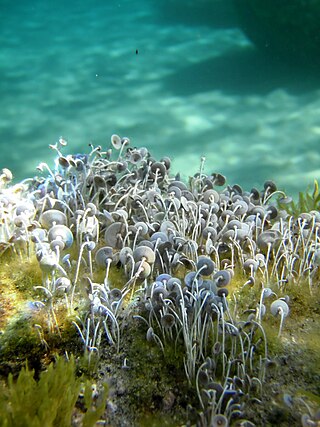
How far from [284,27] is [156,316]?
9.64 metres

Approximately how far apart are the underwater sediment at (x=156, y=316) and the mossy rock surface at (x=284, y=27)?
7894mm

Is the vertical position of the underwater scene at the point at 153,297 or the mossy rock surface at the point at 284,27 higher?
the mossy rock surface at the point at 284,27

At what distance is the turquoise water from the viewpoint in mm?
7230

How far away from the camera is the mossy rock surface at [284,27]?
920 centimetres

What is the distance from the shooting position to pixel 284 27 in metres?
9.75

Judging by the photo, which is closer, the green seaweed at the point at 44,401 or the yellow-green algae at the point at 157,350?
the green seaweed at the point at 44,401

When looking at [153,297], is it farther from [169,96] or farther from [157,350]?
[169,96]

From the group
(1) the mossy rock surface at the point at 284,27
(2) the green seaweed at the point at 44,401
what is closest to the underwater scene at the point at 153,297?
(2) the green seaweed at the point at 44,401

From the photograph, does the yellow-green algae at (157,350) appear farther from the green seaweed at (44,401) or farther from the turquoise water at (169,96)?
the turquoise water at (169,96)

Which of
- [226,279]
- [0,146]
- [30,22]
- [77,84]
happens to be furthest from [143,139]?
[30,22]

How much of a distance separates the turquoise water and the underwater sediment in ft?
13.0

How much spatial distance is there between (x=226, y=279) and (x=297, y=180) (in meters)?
4.71

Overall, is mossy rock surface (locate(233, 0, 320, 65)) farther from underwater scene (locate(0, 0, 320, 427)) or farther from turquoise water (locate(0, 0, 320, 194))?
underwater scene (locate(0, 0, 320, 427))

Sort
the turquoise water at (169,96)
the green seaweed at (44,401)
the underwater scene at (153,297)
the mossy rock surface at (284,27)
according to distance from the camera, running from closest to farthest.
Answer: the green seaweed at (44,401), the underwater scene at (153,297), the turquoise water at (169,96), the mossy rock surface at (284,27)
